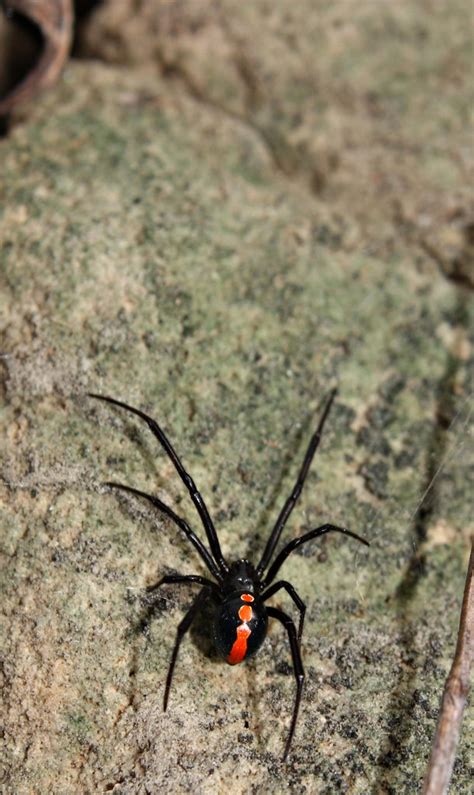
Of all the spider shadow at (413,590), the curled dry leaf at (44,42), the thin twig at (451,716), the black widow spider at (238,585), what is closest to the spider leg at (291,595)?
the black widow spider at (238,585)

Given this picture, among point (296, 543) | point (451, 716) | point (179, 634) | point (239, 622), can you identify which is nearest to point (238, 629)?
point (239, 622)

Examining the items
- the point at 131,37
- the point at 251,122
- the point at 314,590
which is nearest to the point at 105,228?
the point at 251,122

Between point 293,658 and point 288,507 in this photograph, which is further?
point 288,507

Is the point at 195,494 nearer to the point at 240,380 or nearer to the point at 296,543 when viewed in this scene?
the point at 296,543

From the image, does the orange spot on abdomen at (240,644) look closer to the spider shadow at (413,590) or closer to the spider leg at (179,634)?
the spider leg at (179,634)

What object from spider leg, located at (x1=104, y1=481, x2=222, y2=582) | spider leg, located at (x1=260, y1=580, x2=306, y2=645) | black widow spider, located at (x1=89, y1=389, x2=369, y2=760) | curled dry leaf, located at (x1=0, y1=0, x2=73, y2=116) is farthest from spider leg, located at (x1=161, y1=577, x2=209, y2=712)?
curled dry leaf, located at (x1=0, y1=0, x2=73, y2=116)

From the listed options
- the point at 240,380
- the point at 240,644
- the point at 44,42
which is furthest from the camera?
the point at 44,42

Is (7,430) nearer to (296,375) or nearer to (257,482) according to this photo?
(257,482)
